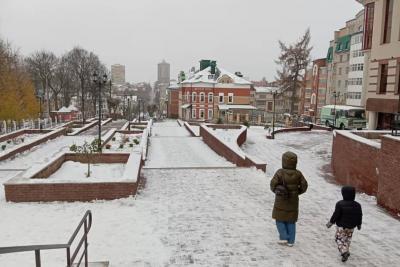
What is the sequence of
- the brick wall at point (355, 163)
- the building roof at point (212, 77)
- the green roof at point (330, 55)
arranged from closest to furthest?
the brick wall at point (355, 163) < the building roof at point (212, 77) < the green roof at point (330, 55)

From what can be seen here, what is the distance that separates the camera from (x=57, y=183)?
839cm

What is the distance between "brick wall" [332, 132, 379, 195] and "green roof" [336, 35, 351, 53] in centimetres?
4952

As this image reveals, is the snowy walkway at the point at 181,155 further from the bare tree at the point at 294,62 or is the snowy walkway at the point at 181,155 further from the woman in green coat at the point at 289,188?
the bare tree at the point at 294,62

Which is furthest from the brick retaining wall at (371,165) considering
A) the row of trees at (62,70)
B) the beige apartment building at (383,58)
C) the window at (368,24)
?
the row of trees at (62,70)

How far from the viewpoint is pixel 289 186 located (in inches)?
224

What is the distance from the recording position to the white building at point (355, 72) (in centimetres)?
5106

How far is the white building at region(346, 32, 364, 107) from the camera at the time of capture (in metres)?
51.1

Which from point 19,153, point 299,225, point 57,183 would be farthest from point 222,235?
point 19,153

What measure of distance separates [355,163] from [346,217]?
275 inches

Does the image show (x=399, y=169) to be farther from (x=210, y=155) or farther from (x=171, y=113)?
(x=171, y=113)

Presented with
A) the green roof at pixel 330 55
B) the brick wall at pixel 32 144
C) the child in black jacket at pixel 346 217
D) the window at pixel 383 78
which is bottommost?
the brick wall at pixel 32 144

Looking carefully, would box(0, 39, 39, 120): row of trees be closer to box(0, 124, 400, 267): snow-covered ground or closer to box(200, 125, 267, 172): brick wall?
box(200, 125, 267, 172): brick wall

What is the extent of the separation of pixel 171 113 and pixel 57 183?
61.4 metres

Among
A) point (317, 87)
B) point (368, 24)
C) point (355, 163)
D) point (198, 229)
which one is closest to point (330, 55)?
point (317, 87)
